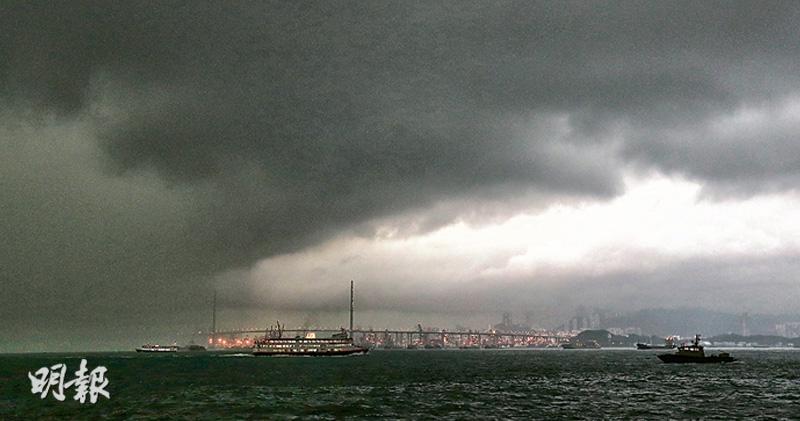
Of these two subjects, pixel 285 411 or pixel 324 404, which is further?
pixel 324 404

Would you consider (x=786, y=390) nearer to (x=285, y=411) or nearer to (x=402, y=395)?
(x=402, y=395)

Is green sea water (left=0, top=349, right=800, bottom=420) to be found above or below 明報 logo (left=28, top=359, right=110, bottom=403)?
below

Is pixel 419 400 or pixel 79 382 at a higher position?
pixel 79 382

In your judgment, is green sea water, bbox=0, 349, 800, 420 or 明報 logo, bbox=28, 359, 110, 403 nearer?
明報 logo, bbox=28, 359, 110, 403

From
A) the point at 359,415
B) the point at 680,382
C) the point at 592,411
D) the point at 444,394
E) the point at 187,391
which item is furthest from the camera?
the point at 680,382

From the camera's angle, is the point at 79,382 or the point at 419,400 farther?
the point at 419,400

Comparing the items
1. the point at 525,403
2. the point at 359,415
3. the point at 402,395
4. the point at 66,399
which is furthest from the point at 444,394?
the point at 66,399

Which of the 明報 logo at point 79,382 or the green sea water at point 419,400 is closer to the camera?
the 明報 logo at point 79,382

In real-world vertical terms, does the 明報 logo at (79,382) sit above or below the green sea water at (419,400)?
above

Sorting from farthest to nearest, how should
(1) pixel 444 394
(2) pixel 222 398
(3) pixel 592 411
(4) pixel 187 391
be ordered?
(4) pixel 187 391, (1) pixel 444 394, (2) pixel 222 398, (3) pixel 592 411
